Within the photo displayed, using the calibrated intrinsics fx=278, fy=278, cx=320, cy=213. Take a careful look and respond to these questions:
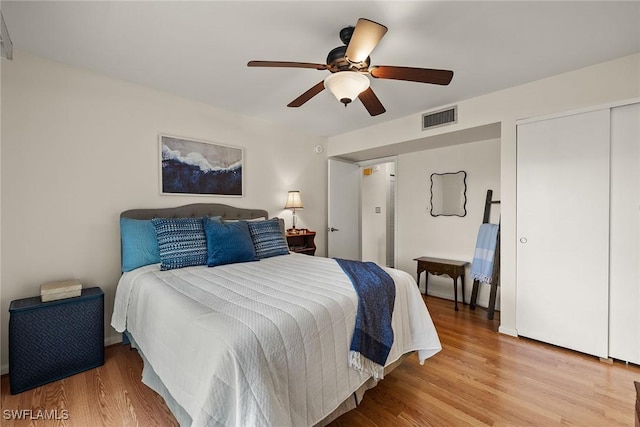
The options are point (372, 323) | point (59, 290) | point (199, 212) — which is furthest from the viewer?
point (199, 212)

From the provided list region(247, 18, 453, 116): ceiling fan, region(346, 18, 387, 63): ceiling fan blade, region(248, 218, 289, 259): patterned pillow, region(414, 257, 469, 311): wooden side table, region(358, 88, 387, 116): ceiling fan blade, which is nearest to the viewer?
region(346, 18, 387, 63): ceiling fan blade

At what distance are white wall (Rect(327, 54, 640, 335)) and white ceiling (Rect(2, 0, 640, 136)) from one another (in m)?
0.10

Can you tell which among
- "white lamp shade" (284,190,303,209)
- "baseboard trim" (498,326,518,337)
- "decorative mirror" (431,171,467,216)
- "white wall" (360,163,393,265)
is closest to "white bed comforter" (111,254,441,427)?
"baseboard trim" (498,326,518,337)

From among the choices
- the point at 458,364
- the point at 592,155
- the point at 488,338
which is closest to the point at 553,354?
the point at 488,338

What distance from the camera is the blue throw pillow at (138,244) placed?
2287 millimetres

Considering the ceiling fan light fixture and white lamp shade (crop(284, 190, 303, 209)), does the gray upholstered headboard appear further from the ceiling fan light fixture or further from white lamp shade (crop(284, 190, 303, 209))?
the ceiling fan light fixture

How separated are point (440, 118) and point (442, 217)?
1.39 metres

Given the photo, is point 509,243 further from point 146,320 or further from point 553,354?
point 146,320

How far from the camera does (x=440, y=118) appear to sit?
314 centimetres

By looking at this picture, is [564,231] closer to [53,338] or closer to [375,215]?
[375,215]

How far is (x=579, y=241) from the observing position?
7.73 ft

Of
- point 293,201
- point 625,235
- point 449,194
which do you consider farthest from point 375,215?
point 625,235

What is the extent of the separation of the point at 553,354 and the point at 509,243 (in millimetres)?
985

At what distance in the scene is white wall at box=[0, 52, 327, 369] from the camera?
2.06m
